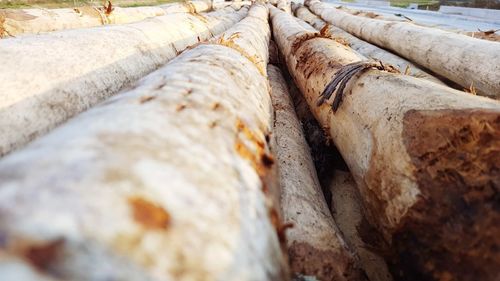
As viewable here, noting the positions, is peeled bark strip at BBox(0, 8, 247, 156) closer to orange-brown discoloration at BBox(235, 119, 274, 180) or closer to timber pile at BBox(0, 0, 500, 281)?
timber pile at BBox(0, 0, 500, 281)

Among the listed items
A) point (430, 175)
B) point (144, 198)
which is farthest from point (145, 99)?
point (430, 175)

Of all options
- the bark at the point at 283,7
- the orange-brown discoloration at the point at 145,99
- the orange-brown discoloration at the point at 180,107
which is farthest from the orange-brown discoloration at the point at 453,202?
the bark at the point at 283,7

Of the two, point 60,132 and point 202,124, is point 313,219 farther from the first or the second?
point 60,132

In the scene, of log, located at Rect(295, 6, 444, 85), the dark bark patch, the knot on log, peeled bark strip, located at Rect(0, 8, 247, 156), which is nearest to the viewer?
the dark bark patch

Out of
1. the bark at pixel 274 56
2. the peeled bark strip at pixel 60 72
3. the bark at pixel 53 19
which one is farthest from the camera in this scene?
the bark at pixel 274 56

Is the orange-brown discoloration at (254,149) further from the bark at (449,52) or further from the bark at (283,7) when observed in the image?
the bark at (283,7)

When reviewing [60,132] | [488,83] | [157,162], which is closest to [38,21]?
[60,132]

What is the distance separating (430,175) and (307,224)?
2.14ft

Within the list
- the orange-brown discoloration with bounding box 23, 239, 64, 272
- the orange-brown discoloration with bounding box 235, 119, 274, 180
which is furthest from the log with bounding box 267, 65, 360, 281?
the orange-brown discoloration with bounding box 23, 239, 64, 272

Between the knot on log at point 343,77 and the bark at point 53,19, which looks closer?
the knot on log at point 343,77

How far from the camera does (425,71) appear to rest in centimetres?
412

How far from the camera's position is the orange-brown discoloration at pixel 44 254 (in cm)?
72

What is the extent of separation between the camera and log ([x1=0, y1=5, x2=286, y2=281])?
744 mm

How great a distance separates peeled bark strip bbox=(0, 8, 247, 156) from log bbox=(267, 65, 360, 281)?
1.26m
